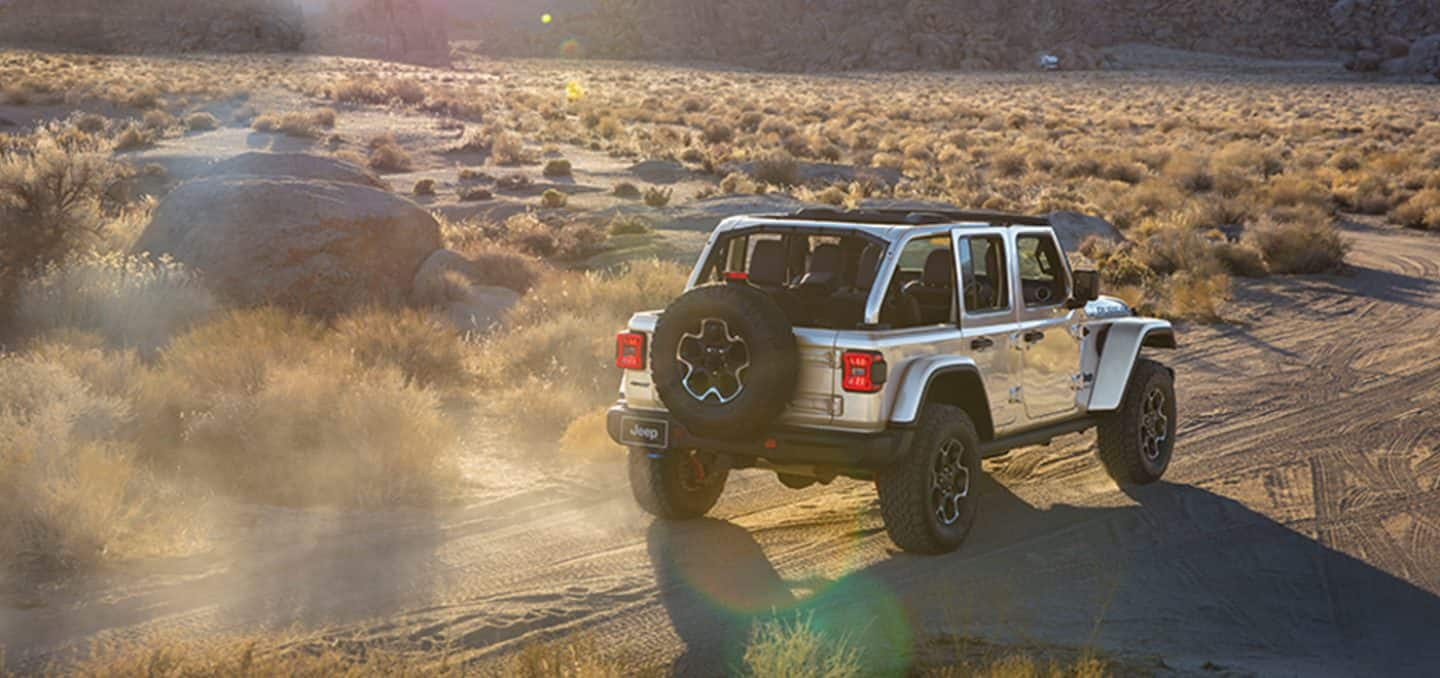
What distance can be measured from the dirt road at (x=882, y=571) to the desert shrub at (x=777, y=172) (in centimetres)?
2392

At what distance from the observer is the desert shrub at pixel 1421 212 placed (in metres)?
30.4

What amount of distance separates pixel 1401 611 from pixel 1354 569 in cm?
73

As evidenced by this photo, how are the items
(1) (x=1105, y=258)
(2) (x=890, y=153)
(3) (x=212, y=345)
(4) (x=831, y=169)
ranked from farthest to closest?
(2) (x=890, y=153), (4) (x=831, y=169), (1) (x=1105, y=258), (3) (x=212, y=345)

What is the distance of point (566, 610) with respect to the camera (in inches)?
290

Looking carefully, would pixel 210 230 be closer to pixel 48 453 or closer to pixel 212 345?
pixel 212 345

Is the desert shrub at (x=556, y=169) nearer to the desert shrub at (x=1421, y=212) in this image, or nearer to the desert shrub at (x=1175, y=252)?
the desert shrub at (x=1175, y=252)

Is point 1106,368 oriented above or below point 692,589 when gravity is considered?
above

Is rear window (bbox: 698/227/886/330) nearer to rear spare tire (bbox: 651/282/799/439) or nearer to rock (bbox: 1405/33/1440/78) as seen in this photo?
rear spare tire (bbox: 651/282/799/439)

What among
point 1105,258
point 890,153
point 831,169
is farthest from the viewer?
point 890,153

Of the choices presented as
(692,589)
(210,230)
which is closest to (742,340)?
(692,589)

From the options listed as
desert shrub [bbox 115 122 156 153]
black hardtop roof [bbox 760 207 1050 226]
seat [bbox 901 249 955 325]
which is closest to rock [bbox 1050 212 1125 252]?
black hardtop roof [bbox 760 207 1050 226]

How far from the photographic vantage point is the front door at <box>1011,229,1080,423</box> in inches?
358

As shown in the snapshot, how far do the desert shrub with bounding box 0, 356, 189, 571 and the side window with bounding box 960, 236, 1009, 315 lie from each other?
4891 millimetres

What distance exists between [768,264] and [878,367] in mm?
1134
